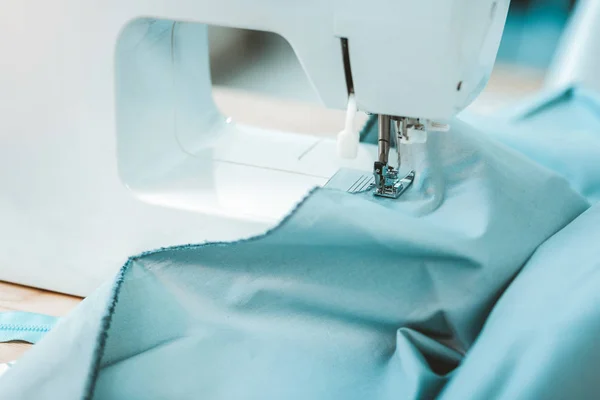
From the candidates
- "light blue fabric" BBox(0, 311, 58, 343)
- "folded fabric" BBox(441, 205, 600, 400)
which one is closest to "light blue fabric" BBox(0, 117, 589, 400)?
"folded fabric" BBox(441, 205, 600, 400)

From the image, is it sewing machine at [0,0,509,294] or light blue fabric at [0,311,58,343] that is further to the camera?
light blue fabric at [0,311,58,343]

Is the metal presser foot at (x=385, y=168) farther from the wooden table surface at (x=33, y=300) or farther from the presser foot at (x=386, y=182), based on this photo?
the wooden table surface at (x=33, y=300)

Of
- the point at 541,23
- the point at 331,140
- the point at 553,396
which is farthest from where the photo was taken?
the point at 541,23

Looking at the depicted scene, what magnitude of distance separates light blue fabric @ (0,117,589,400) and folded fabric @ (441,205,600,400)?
0.04 m

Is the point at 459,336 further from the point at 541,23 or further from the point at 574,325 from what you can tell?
the point at 541,23

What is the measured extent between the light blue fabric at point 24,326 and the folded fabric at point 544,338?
1.62 ft

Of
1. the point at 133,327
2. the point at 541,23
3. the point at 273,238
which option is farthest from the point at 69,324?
the point at 541,23

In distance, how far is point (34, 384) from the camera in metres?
0.60

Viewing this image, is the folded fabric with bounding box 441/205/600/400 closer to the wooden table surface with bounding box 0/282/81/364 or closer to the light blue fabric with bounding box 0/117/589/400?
the light blue fabric with bounding box 0/117/589/400

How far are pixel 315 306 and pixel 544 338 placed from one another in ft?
0.76

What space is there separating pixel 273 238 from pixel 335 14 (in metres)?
0.23

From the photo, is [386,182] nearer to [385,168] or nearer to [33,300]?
[385,168]

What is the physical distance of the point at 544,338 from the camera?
570mm

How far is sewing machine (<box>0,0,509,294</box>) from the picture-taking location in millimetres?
711
